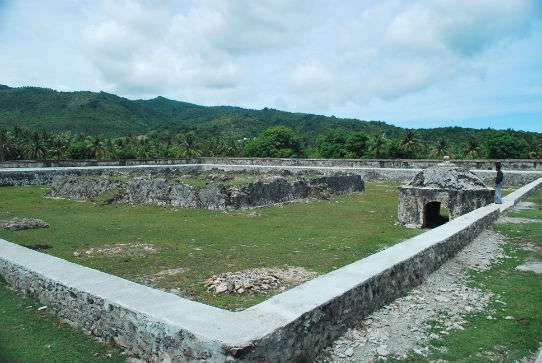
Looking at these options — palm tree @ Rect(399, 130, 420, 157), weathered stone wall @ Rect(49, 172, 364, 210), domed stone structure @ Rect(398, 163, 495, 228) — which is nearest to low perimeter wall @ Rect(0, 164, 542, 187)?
weathered stone wall @ Rect(49, 172, 364, 210)

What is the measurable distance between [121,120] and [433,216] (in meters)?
97.3

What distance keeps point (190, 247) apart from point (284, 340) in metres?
5.55

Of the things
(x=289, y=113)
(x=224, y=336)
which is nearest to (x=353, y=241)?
(x=224, y=336)

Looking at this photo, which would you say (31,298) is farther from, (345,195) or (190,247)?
(345,195)

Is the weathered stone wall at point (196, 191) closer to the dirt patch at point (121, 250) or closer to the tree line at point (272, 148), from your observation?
the dirt patch at point (121, 250)

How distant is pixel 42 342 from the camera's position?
4.36 meters

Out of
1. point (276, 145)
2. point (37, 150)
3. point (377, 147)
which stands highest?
point (276, 145)

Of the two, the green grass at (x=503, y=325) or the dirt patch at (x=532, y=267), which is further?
the dirt patch at (x=532, y=267)

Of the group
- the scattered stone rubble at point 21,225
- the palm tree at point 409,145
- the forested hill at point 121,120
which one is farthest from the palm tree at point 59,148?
the forested hill at point 121,120

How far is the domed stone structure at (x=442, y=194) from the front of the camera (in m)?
12.3

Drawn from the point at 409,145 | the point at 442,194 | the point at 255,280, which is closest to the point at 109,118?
the point at 409,145

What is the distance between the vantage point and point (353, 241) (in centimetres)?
955

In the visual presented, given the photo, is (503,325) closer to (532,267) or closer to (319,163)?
(532,267)

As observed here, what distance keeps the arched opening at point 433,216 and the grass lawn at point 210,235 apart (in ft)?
2.98
